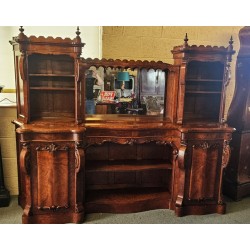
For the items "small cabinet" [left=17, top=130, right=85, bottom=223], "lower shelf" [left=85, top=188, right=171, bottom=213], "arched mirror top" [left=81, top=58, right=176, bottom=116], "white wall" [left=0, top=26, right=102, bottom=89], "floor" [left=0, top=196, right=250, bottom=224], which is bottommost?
"floor" [left=0, top=196, right=250, bottom=224]

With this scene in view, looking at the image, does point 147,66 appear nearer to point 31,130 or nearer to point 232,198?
point 31,130

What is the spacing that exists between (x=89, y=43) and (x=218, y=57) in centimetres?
187

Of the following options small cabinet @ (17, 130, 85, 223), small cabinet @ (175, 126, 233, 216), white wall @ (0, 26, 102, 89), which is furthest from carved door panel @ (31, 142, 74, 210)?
white wall @ (0, 26, 102, 89)

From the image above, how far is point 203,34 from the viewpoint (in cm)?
370

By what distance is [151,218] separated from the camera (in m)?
2.66

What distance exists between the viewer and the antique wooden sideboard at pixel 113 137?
2.40 m

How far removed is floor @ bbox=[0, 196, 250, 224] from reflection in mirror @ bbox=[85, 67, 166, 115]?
113cm

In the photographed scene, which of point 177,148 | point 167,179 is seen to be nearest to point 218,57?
point 177,148

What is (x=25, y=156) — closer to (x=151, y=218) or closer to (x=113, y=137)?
(x=113, y=137)

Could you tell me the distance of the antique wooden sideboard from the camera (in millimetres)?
2400

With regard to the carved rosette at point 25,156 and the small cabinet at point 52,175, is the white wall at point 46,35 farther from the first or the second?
the carved rosette at point 25,156

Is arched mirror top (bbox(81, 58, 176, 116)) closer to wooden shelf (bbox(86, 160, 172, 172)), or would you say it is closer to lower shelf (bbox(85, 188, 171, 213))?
wooden shelf (bbox(86, 160, 172, 172))

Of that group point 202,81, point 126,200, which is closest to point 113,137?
point 126,200

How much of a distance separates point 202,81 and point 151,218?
60.2 inches
